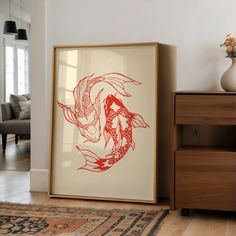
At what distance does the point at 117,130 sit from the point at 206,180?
34.0 inches

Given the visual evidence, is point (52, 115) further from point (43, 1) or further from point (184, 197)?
point (184, 197)

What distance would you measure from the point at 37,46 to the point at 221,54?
154 centimetres

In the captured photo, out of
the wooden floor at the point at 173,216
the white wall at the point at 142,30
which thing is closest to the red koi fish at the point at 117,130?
the wooden floor at the point at 173,216

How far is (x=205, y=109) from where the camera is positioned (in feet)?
10.6

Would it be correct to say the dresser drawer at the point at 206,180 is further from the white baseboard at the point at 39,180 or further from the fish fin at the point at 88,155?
the white baseboard at the point at 39,180

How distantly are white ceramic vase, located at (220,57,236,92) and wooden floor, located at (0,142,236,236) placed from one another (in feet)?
2.91

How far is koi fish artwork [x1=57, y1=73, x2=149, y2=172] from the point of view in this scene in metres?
3.74

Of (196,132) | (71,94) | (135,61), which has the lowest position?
(196,132)

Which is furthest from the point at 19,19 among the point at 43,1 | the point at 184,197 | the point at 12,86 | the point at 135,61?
the point at 184,197

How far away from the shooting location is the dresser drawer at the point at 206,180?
10.5ft

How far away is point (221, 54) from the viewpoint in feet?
11.9

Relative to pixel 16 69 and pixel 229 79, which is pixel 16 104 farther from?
pixel 229 79

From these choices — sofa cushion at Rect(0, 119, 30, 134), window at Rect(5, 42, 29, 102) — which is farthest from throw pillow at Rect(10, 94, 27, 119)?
window at Rect(5, 42, 29, 102)

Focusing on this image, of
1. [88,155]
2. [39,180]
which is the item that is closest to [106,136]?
[88,155]
